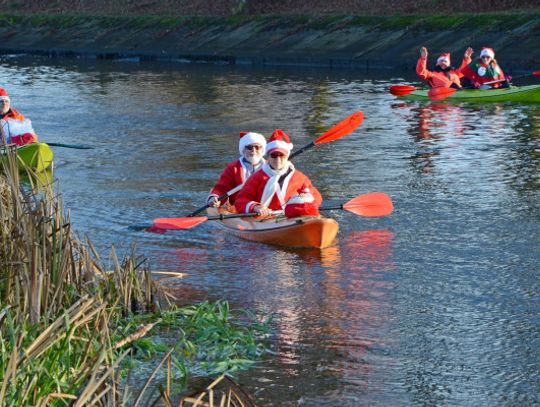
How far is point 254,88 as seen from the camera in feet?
110

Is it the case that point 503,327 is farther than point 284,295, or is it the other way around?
point 284,295

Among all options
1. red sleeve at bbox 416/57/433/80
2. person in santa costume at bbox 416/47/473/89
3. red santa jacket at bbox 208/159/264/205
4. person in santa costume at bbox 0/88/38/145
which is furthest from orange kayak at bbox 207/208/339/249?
person in santa costume at bbox 416/47/473/89

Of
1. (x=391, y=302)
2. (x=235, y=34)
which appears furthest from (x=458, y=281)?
(x=235, y=34)

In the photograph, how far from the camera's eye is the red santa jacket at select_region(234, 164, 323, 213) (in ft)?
44.8

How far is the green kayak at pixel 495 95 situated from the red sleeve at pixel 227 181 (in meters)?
13.9

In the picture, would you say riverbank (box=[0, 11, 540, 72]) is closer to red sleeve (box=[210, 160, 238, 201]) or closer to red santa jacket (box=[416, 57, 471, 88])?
red santa jacket (box=[416, 57, 471, 88])

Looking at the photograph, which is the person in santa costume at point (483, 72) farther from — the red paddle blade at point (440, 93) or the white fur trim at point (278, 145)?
the white fur trim at point (278, 145)

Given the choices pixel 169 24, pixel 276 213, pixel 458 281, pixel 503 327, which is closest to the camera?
pixel 503 327

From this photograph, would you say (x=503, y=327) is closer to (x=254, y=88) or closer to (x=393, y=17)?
(x=254, y=88)

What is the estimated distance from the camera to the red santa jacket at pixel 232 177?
1448cm

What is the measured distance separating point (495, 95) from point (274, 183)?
1497 cm

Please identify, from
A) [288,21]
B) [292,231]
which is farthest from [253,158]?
[288,21]

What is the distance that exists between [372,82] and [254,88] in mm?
3256

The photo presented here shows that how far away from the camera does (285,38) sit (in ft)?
145
